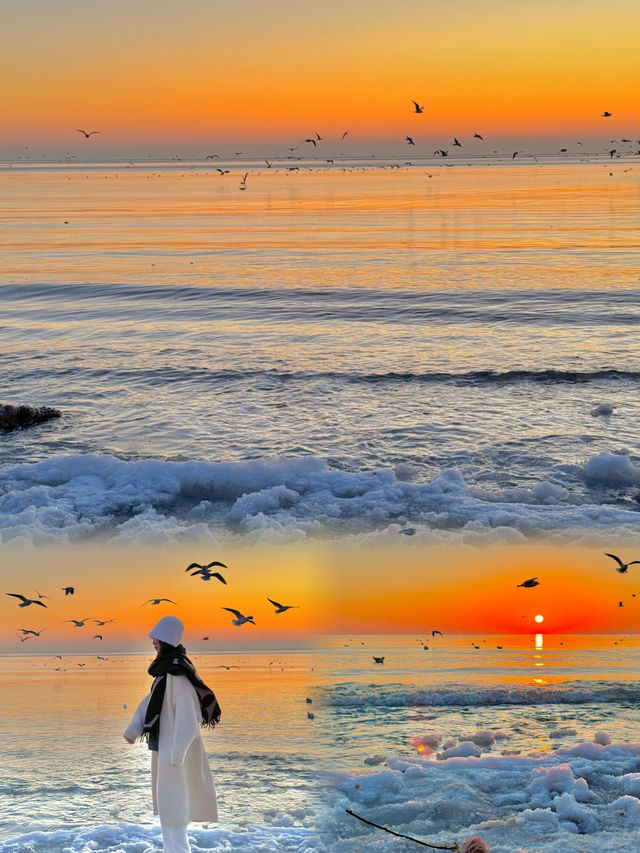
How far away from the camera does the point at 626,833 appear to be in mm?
6254

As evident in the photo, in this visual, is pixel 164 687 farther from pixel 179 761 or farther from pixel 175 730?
pixel 179 761

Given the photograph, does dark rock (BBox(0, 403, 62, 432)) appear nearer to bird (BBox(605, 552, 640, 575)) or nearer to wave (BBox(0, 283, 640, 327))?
bird (BBox(605, 552, 640, 575))

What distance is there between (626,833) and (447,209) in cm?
6592

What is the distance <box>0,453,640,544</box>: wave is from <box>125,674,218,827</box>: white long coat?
3.43m

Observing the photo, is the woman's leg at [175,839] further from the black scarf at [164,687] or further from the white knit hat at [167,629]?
the white knit hat at [167,629]

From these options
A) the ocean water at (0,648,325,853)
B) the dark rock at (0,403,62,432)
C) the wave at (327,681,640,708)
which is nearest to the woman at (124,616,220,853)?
the ocean water at (0,648,325,853)

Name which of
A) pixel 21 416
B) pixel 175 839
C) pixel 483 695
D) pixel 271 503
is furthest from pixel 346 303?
pixel 175 839

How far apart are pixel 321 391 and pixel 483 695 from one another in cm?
797

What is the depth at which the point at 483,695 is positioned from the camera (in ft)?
30.2

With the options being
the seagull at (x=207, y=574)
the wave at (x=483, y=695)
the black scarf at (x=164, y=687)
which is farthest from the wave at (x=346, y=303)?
the black scarf at (x=164, y=687)

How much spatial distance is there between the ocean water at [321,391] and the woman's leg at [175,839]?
3.77 metres

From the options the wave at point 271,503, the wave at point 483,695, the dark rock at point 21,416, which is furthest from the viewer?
the dark rock at point 21,416

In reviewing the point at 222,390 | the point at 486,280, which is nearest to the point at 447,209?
the point at 486,280

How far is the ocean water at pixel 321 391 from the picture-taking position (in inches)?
404
